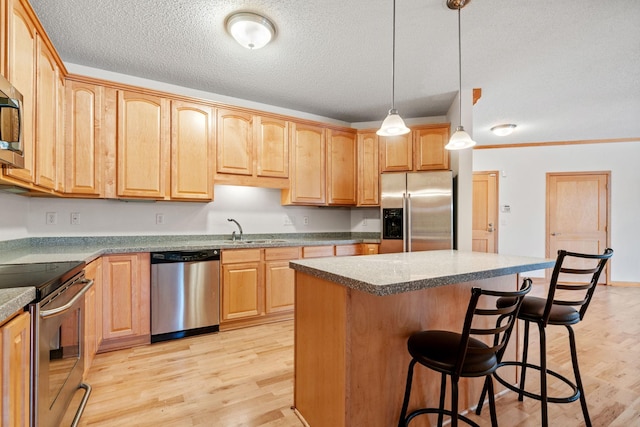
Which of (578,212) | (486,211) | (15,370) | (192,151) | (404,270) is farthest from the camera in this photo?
(486,211)

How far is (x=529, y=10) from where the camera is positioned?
2111mm

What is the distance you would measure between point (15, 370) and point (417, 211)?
3.31 meters

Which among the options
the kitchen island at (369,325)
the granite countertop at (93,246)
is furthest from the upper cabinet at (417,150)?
the kitchen island at (369,325)

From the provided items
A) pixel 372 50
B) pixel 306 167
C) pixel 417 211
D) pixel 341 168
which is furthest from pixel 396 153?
pixel 372 50

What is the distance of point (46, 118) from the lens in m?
2.18

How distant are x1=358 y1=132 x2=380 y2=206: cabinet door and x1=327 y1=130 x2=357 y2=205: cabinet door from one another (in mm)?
87

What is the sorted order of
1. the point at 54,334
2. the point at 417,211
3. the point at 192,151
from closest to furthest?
the point at 54,334 < the point at 192,151 < the point at 417,211

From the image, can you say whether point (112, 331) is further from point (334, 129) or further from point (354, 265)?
point (334, 129)

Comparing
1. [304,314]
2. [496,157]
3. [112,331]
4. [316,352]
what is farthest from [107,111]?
[496,157]

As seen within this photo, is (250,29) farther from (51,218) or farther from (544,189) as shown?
(544,189)

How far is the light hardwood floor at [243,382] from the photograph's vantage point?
1.78 meters

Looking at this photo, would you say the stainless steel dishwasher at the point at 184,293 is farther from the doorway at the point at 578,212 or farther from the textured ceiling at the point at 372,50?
the doorway at the point at 578,212

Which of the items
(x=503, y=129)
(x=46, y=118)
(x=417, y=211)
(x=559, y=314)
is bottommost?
(x=559, y=314)

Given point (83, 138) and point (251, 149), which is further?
point (251, 149)
